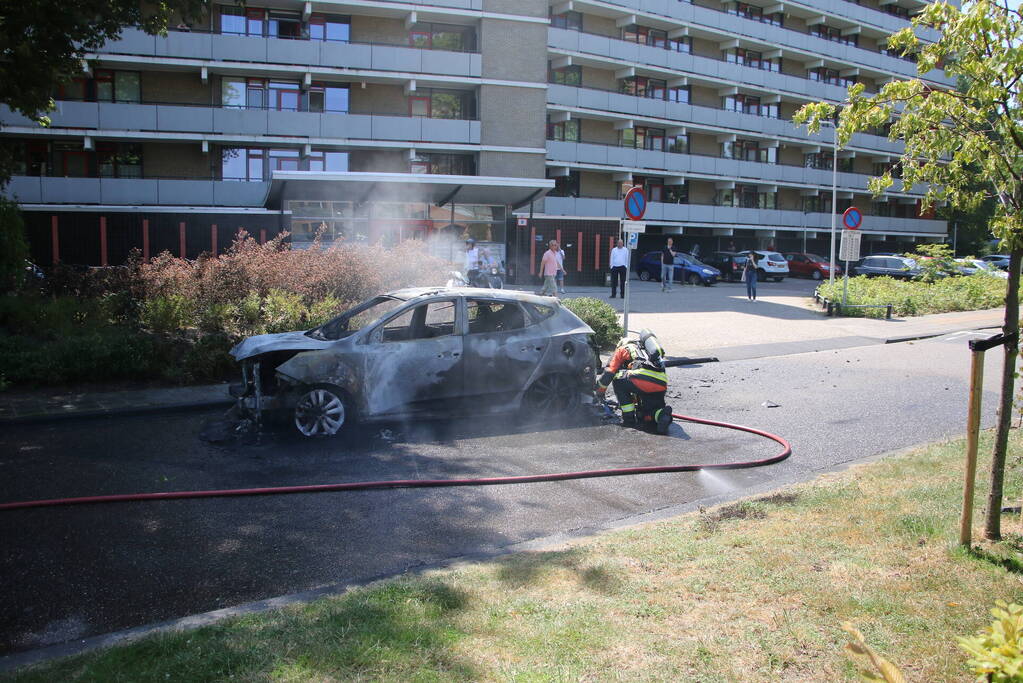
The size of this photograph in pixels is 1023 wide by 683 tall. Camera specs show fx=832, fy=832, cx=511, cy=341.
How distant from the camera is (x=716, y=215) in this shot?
48.6 m

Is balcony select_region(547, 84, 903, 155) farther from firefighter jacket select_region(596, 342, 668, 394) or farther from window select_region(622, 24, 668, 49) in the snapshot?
firefighter jacket select_region(596, 342, 668, 394)

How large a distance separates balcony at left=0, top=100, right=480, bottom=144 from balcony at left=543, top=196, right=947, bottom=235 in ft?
23.9

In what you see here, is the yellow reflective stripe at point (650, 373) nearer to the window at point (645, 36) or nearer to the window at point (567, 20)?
the window at point (567, 20)

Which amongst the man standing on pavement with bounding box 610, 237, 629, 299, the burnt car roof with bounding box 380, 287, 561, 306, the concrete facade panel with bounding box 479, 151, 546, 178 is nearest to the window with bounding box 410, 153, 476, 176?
the concrete facade panel with bounding box 479, 151, 546, 178

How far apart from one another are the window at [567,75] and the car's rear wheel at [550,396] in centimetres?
3634

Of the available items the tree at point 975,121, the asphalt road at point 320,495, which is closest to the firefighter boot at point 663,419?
the asphalt road at point 320,495

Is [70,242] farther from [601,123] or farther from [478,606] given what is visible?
[478,606]

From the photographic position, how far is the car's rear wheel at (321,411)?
865 centimetres

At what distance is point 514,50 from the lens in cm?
3691

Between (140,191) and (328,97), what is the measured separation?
8.72 meters

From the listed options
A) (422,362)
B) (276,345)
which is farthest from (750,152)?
(276,345)

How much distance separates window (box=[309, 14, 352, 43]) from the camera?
115 feet

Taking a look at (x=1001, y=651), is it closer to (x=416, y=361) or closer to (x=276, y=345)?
(x=416, y=361)

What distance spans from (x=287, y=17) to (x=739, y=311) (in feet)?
76.2
